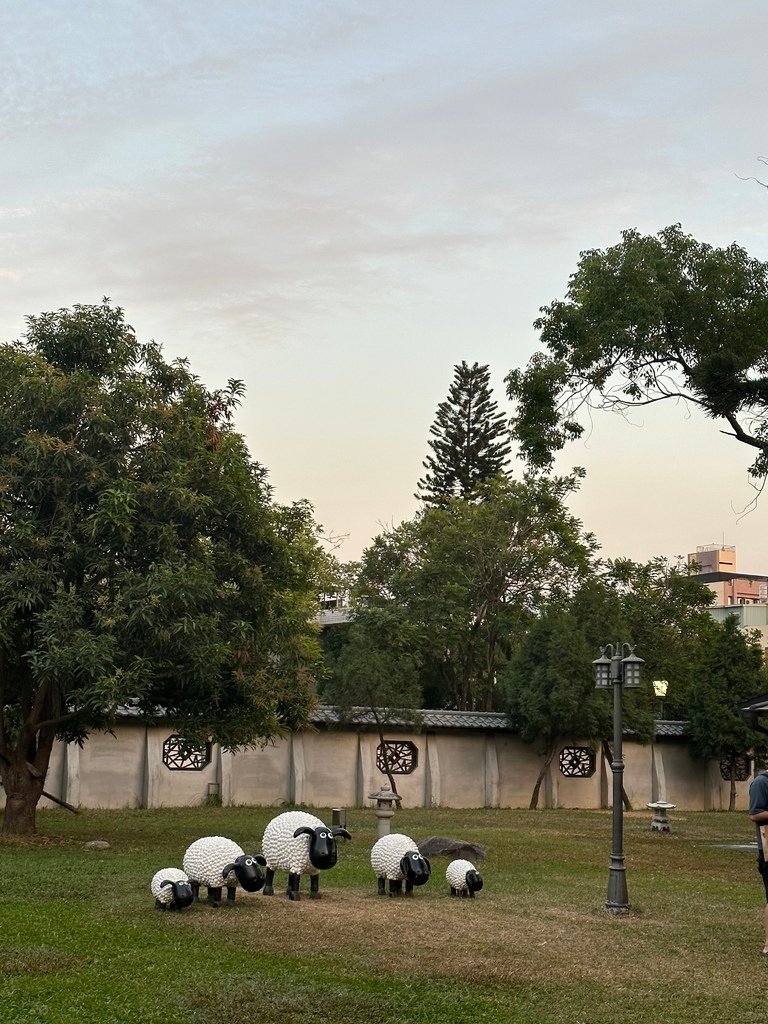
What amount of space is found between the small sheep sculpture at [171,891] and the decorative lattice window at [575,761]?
26.7 m

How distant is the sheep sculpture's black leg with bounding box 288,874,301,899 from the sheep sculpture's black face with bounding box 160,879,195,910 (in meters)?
1.42

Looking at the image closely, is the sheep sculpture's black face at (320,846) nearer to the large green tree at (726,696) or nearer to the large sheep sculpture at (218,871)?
the large sheep sculpture at (218,871)

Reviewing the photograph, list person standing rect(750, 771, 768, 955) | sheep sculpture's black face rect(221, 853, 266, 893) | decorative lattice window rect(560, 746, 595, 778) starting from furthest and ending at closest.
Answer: decorative lattice window rect(560, 746, 595, 778) < sheep sculpture's black face rect(221, 853, 266, 893) < person standing rect(750, 771, 768, 955)

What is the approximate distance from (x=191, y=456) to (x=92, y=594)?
283cm

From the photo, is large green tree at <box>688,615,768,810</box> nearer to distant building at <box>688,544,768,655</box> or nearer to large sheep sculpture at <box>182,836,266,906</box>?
large sheep sculpture at <box>182,836,266,906</box>

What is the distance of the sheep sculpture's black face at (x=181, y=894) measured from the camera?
1266 centimetres

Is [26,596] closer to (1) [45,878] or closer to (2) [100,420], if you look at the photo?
(2) [100,420]

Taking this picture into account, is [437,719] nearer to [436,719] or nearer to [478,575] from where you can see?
[436,719]

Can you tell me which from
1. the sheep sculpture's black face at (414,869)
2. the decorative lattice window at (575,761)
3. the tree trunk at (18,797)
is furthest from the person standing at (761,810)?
the decorative lattice window at (575,761)

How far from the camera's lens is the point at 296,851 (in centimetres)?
1366

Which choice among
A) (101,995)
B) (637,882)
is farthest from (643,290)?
(101,995)

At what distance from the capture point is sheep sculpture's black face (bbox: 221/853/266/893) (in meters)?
13.1

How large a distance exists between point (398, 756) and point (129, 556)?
18477 mm

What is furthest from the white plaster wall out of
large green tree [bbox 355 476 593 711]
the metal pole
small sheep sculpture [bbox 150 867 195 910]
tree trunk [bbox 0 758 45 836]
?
the metal pole
